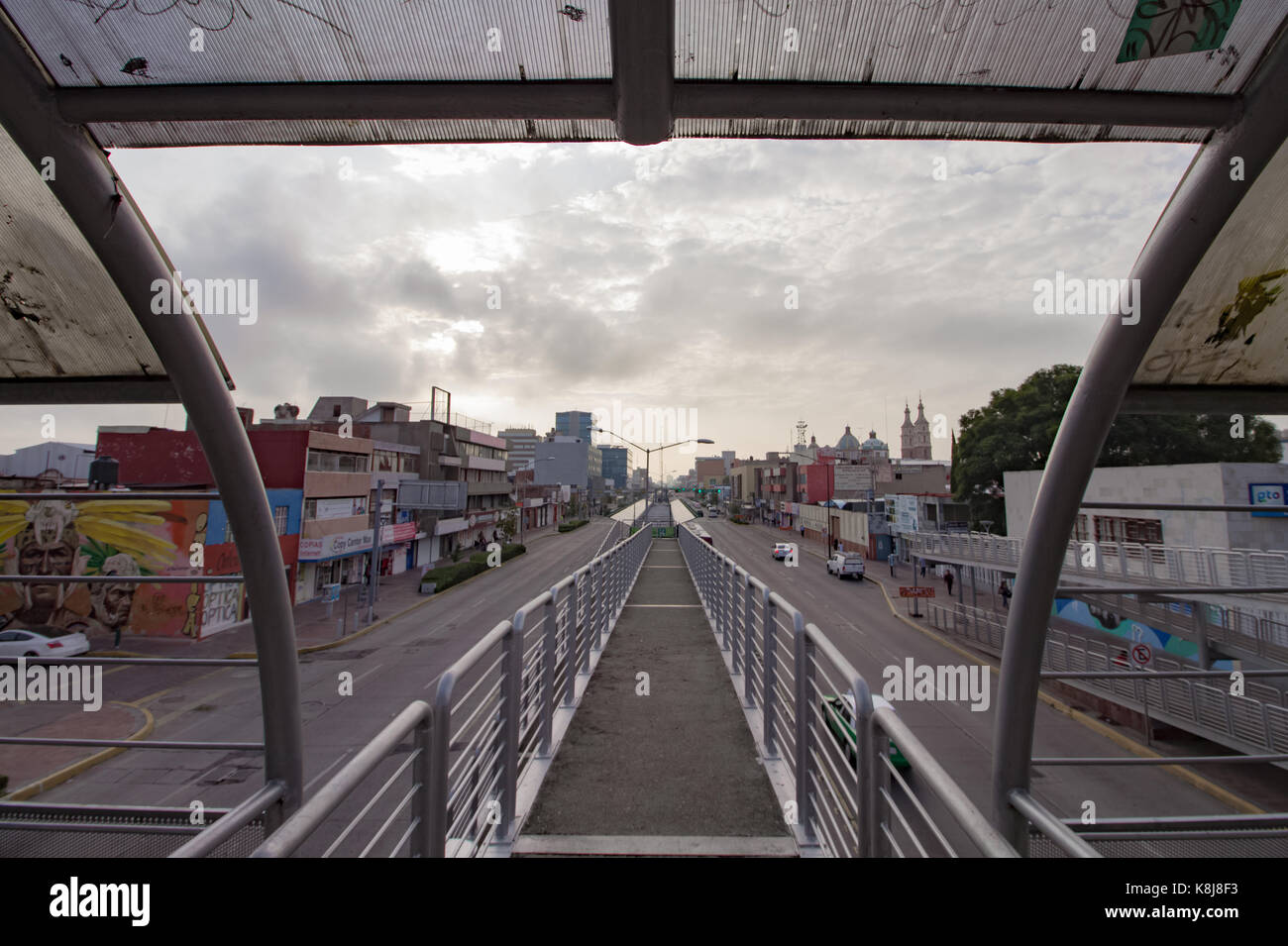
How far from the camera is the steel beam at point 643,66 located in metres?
1.48

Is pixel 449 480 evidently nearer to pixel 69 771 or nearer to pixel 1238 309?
pixel 69 771

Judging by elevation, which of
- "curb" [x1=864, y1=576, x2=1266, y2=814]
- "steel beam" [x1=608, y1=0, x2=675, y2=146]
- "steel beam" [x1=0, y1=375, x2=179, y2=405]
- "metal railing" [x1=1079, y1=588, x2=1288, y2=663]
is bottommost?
"curb" [x1=864, y1=576, x2=1266, y2=814]

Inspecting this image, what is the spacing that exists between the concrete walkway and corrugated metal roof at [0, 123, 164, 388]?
319cm

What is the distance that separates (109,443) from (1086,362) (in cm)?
2632

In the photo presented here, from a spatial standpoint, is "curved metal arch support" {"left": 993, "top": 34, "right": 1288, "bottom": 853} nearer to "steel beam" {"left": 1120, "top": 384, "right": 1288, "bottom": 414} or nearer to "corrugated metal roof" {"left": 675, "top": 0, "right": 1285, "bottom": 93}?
"corrugated metal roof" {"left": 675, "top": 0, "right": 1285, "bottom": 93}

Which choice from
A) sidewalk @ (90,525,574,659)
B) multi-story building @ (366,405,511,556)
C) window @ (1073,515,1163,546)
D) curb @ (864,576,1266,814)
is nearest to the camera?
curb @ (864,576,1266,814)

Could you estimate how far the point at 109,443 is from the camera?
19.0 m

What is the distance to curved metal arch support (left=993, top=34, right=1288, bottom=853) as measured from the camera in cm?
173

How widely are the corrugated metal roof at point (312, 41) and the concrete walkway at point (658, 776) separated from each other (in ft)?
11.5

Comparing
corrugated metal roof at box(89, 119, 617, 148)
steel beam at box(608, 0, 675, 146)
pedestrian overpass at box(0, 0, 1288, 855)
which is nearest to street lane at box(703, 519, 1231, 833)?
pedestrian overpass at box(0, 0, 1288, 855)

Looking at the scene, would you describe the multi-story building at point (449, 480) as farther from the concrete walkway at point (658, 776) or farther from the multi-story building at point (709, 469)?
the multi-story building at point (709, 469)

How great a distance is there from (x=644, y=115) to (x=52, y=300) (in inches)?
110
